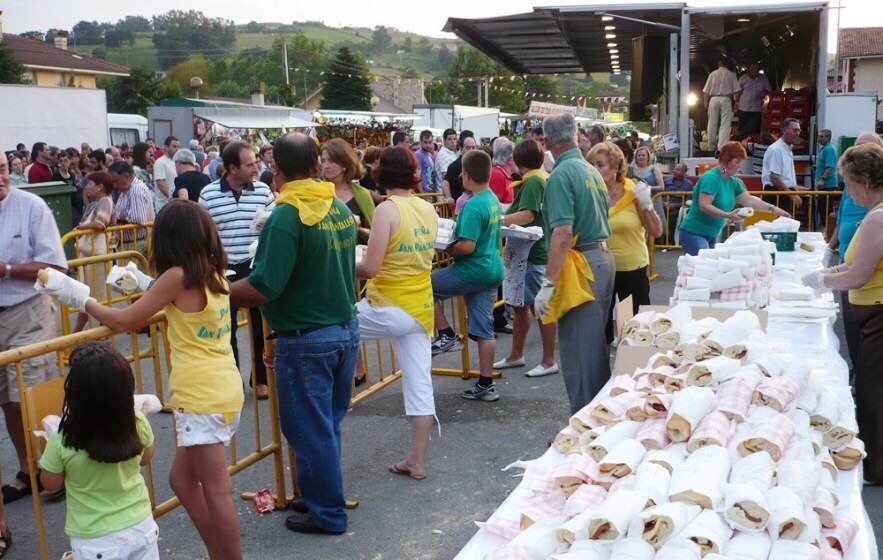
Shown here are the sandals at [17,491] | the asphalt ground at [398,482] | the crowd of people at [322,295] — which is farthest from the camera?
the sandals at [17,491]

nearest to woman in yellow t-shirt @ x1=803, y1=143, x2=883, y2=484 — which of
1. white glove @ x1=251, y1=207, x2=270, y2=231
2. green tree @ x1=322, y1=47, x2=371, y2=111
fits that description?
white glove @ x1=251, y1=207, x2=270, y2=231

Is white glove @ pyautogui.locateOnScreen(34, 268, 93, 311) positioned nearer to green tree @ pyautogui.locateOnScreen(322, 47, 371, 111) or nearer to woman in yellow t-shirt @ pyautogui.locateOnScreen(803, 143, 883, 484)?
woman in yellow t-shirt @ pyautogui.locateOnScreen(803, 143, 883, 484)

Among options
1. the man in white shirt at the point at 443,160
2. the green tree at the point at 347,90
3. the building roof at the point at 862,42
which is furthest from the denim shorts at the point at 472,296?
the green tree at the point at 347,90

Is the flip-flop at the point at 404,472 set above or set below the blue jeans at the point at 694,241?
below

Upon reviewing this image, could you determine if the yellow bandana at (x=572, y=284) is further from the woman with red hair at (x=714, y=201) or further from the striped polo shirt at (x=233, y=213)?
the woman with red hair at (x=714, y=201)

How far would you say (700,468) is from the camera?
2.83m

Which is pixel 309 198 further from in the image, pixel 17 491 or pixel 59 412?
pixel 17 491

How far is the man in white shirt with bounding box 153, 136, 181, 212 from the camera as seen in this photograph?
40.5ft

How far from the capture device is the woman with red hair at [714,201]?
842cm

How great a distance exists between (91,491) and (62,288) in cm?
91

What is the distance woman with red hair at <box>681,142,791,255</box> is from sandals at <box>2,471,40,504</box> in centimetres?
613

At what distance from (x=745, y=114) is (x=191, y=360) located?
565 inches

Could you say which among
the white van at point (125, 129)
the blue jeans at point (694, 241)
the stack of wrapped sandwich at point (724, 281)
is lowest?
the blue jeans at point (694, 241)

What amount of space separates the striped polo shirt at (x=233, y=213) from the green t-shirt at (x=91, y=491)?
3475mm
